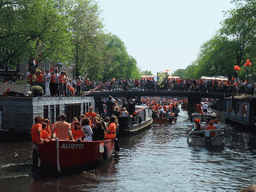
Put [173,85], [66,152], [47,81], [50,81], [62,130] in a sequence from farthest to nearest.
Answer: [173,85] → [50,81] → [47,81] → [62,130] → [66,152]

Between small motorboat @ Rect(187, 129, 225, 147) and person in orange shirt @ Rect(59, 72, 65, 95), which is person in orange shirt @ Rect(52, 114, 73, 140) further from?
person in orange shirt @ Rect(59, 72, 65, 95)

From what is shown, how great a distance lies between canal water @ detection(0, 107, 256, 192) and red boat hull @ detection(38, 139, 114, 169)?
1.53ft

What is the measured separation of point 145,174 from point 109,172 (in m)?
1.41

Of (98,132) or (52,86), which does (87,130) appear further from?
(52,86)

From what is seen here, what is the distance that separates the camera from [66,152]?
12.9 meters

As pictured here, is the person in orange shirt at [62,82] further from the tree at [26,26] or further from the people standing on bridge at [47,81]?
the tree at [26,26]

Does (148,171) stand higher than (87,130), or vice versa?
(87,130)

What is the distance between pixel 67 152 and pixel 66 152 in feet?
0.13

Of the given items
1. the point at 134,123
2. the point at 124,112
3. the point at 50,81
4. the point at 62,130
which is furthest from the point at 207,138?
the point at 50,81

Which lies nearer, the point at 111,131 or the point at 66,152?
the point at 66,152

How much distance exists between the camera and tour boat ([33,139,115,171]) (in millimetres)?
12633

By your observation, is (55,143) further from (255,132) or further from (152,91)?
(152,91)

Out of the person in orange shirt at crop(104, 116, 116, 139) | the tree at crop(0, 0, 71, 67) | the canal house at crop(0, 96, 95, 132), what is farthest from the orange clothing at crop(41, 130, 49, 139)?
the tree at crop(0, 0, 71, 67)

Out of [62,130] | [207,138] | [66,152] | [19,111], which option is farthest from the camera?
[19,111]
